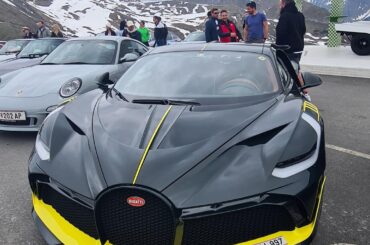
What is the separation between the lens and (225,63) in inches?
149

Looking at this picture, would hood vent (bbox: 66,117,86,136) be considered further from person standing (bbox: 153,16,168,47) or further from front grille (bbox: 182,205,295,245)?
person standing (bbox: 153,16,168,47)

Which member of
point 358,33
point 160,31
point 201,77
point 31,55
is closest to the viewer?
point 201,77

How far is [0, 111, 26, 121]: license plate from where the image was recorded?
17.5 ft

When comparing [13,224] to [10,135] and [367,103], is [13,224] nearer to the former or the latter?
[10,135]

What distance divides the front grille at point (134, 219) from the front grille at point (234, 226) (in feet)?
0.38

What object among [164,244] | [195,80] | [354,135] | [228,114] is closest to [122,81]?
[195,80]

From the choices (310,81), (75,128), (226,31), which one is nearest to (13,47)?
(226,31)

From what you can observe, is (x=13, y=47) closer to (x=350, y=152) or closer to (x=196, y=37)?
(x=196, y=37)

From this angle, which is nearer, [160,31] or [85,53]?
[85,53]

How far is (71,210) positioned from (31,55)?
308 inches

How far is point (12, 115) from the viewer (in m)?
5.37

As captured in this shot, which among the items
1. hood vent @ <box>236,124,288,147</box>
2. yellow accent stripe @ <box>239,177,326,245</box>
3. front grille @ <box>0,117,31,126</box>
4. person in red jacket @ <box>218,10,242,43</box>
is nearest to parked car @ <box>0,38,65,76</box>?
front grille @ <box>0,117,31,126</box>

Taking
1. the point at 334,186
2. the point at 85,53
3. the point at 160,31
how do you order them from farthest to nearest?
the point at 160,31 → the point at 85,53 → the point at 334,186

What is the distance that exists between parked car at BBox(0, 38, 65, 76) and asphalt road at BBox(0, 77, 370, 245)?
3.19m
